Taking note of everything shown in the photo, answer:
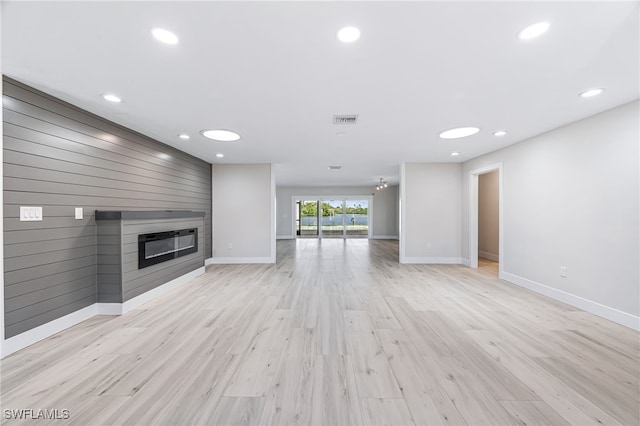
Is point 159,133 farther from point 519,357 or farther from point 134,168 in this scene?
point 519,357

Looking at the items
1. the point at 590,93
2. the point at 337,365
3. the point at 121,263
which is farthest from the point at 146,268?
the point at 590,93

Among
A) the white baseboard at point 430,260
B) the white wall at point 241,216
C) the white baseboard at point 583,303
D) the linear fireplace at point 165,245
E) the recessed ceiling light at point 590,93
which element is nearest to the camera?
the recessed ceiling light at point 590,93

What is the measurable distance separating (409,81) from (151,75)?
221 cm

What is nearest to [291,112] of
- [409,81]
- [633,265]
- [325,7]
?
[409,81]

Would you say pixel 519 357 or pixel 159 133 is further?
pixel 159 133

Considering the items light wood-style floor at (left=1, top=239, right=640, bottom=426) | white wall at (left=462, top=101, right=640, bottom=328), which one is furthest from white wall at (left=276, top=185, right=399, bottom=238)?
light wood-style floor at (left=1, top=239, right=640, bottom=426)

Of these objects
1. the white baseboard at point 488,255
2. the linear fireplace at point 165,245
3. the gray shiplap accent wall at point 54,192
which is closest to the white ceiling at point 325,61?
the gray shiplap accent wall at point 54,192

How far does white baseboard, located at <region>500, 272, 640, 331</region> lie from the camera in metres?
2.63

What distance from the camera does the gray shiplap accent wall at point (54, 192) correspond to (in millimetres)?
2170

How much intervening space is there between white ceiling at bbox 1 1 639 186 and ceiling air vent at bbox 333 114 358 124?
111mm

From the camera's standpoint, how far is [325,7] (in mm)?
1416

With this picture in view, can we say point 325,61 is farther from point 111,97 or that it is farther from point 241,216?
point 241,216

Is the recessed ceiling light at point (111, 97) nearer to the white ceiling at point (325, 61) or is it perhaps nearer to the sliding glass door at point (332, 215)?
the white ceiling at point (325, 61)

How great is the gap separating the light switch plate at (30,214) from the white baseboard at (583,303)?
6.00 metres
